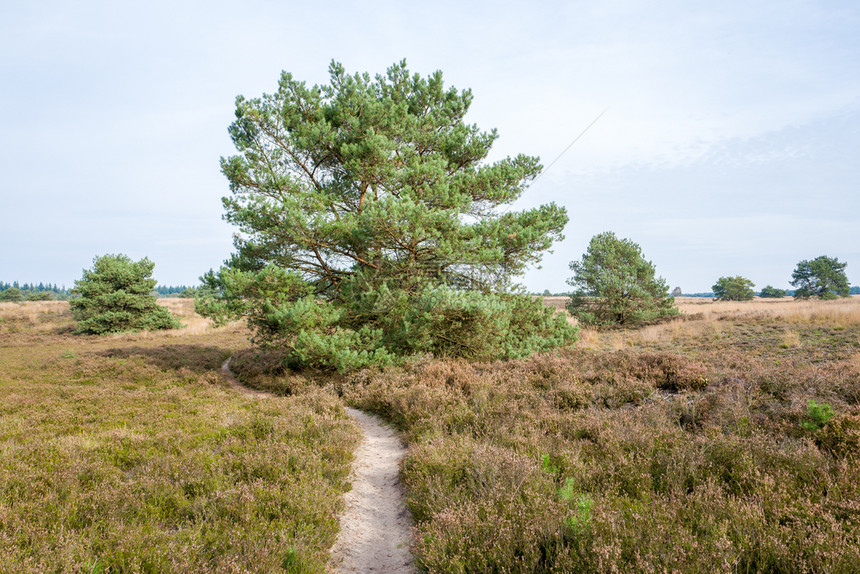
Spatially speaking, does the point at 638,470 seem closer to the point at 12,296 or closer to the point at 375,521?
the point at 375,521

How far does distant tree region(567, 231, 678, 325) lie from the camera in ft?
92.4

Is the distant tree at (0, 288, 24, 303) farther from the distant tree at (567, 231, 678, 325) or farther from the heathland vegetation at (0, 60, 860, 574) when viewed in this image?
the distant tree at (567, 231, 678, 325)

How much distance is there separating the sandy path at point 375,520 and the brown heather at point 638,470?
32 centimetres

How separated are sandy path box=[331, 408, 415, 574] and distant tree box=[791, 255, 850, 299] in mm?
73104

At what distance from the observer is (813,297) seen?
57906mm

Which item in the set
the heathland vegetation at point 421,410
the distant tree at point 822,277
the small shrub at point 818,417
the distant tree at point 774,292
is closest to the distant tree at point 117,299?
the heathland vegetation at point 421,410

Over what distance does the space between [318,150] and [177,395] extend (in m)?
9.15

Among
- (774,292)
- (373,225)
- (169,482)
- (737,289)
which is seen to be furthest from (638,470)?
(774,292)

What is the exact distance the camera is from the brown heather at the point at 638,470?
122 inches

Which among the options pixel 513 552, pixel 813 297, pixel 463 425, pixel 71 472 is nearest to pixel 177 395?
pixel 71 472

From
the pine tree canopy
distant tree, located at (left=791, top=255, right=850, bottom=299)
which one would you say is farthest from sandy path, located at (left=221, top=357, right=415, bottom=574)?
distant tree, located at (left=791, top=255, right=850, bottom=299)

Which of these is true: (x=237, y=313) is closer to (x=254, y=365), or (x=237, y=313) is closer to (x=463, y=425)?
(x=254, y=365)

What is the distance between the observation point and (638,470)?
4660mm

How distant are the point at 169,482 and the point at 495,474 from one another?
3964 mm
